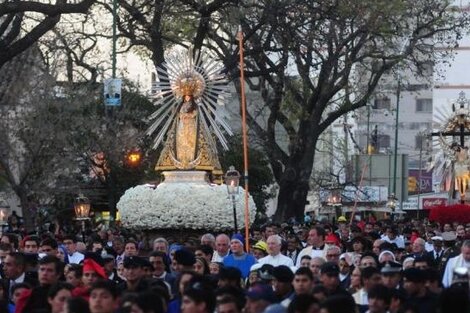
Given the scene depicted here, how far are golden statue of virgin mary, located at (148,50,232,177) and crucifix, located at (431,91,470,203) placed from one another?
18854mm

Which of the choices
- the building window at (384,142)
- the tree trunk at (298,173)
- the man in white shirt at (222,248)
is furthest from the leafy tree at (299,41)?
the building window at (384,142)

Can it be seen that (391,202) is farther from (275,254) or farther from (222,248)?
(275,254)

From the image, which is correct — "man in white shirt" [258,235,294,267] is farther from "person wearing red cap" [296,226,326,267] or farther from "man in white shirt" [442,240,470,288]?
"man in white shirt" [442,240,470,288]

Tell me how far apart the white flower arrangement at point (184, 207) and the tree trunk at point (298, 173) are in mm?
18241

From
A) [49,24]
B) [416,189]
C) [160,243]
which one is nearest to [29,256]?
[160,243]

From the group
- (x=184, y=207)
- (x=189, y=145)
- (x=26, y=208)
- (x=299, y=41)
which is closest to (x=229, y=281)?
(x=184, y=207)

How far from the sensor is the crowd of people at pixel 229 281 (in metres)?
13.0

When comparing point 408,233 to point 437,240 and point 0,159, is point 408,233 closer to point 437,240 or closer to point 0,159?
point 437,240

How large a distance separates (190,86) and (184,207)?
285 centimetres

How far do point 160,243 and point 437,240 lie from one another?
631 centimetres

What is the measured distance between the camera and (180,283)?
1520 cm

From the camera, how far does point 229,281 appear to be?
15859mm

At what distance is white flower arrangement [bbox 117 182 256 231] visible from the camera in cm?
2998

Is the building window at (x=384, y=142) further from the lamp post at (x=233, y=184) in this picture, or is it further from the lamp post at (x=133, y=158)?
the lamp post at (x=233, y=184)
